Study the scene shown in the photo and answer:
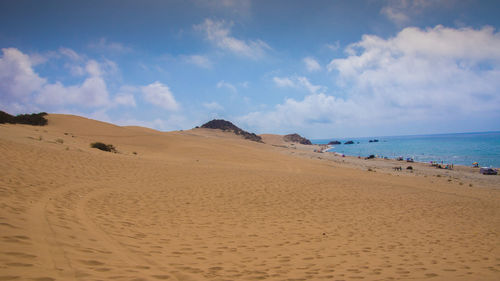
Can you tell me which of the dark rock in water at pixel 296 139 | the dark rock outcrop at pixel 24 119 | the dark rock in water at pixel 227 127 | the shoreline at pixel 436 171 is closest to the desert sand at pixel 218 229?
the shoreline at pixel 436 171

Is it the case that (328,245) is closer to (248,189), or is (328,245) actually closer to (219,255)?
(219,255)

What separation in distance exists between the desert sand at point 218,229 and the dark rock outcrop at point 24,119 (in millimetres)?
20310

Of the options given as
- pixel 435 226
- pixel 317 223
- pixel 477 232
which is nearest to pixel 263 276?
pixel 317 223

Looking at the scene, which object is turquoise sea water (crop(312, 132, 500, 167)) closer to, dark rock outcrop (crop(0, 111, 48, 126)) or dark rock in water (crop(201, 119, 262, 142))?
dark rock in water (crop(201, 119, 262, 142))

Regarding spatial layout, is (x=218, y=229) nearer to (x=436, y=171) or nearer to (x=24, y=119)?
(x=436, y=171)

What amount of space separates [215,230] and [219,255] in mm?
1703

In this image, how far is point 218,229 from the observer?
6.79 m

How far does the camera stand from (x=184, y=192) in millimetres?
10961

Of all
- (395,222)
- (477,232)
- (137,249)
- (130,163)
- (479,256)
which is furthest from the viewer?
(130,163)

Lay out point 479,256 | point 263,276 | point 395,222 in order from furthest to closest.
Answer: point 395,222
point 479,256
point 263,276

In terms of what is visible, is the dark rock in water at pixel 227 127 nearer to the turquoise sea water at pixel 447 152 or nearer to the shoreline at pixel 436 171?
the turquoise sea water at pixel 447 152

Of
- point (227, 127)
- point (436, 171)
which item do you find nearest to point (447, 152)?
point (436, 171)

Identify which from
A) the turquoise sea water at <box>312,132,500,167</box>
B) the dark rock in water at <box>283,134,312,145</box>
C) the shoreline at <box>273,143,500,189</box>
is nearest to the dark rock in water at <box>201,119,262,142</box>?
the turquoise sea water at <box>312,132,500,167</box>

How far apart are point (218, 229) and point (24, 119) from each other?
37.7 metres
